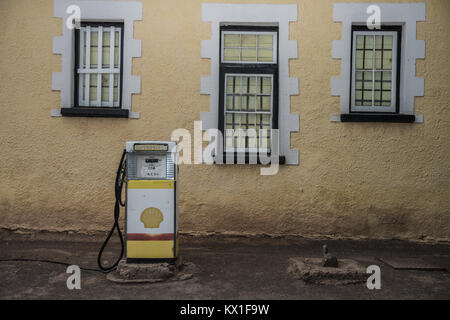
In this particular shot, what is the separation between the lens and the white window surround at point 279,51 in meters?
5.80

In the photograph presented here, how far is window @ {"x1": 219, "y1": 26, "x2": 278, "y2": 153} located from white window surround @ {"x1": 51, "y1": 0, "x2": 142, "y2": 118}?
1.41 m

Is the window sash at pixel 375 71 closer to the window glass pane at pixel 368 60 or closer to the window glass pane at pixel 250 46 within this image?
the window glass pane at pixel 368 60

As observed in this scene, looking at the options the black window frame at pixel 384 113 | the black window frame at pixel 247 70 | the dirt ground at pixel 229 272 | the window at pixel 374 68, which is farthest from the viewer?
the window at pixel 374 68

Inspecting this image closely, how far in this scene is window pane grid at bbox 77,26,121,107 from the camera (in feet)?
19.6

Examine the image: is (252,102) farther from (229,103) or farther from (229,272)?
(229,272)

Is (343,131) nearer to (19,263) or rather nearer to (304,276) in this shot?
(304,276)

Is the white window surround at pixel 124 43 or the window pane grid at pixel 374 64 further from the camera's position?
the window pane grid at pixel 374 64

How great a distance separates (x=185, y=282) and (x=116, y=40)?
3.98 meters

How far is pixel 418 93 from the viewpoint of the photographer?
5.78 meters

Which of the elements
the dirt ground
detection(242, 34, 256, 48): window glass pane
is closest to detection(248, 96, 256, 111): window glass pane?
detection(242, 34, 256, 48): window glass pane

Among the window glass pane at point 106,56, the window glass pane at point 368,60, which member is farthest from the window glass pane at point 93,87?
the window glass pane at point 368,60

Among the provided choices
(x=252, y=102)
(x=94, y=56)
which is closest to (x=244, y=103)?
(x=252, y=102)

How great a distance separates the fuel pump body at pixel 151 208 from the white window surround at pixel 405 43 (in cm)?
294

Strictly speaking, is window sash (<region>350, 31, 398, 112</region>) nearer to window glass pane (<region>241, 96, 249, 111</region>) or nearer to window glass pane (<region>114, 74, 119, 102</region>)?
window glass pane (<region>241, 96, 249, 111</region>)
